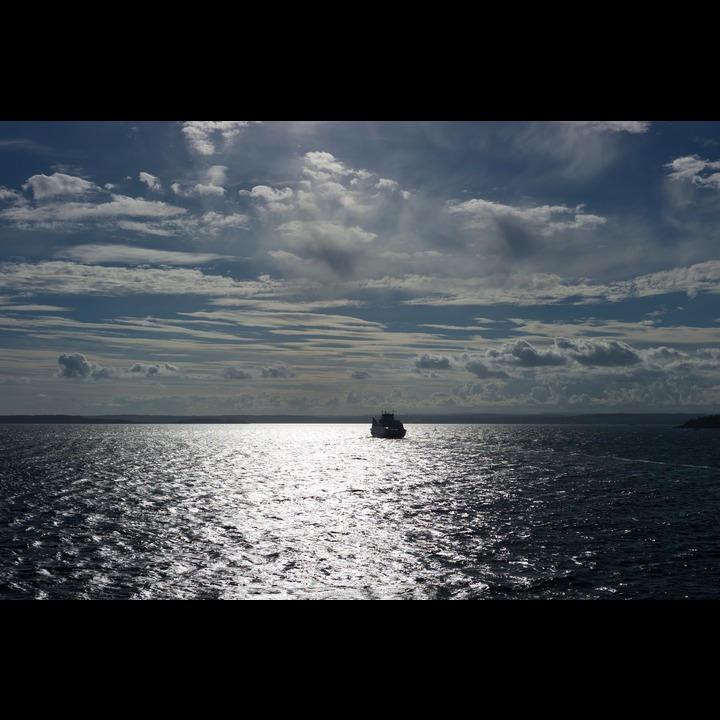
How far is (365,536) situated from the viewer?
3700 centimetres

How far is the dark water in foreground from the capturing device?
24.3m

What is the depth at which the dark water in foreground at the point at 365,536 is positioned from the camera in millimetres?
24281

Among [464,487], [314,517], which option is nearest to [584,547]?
[314,517]

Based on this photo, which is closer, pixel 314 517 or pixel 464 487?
pixel 314 517

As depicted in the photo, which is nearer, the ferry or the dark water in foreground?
the dark water in foreground

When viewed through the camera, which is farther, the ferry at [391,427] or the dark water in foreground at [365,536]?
the ferry at [391,427]

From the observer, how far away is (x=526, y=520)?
41.2 m

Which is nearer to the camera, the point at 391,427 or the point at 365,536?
the point at 365,536
